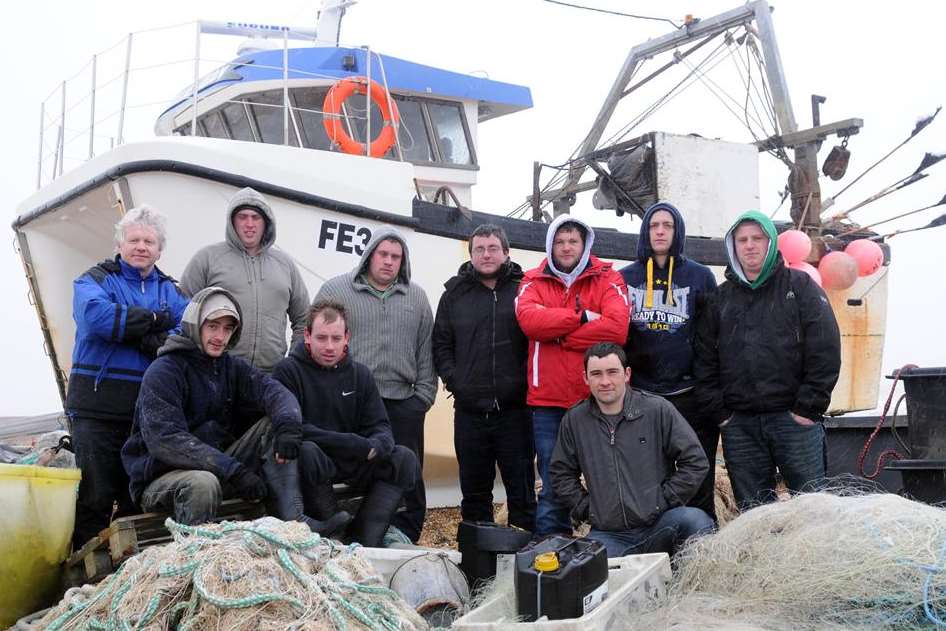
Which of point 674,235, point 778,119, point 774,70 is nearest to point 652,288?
point 674,235

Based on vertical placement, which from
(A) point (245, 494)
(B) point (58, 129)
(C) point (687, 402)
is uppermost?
(B) point (58, 129)

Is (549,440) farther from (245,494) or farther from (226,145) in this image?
(226,145)

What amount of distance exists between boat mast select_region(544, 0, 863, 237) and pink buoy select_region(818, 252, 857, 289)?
0.42 meters

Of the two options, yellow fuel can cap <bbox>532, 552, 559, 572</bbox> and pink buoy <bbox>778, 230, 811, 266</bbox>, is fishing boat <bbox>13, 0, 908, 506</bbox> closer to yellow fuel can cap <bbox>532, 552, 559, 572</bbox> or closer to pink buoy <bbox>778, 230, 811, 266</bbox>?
pink buoy <bbox>778, 230, 811, 266</bbox>

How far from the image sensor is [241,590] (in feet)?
7.68

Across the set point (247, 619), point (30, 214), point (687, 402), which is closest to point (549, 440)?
point (687, 402)

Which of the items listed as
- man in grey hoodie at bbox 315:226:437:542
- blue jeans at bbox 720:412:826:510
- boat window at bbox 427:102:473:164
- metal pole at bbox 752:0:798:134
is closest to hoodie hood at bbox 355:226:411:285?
man in grey hoodie at bbox 315:226:437:542

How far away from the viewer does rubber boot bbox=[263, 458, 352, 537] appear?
3477mm

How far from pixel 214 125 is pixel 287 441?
473 cm

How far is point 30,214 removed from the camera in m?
6.28

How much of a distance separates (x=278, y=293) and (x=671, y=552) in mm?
2088

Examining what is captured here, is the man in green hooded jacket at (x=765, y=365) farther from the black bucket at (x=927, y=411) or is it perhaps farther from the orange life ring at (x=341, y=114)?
the orange life ring at (x=341, y=114)

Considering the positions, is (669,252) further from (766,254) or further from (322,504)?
(322,504)

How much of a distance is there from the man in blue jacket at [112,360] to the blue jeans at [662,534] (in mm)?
1982
